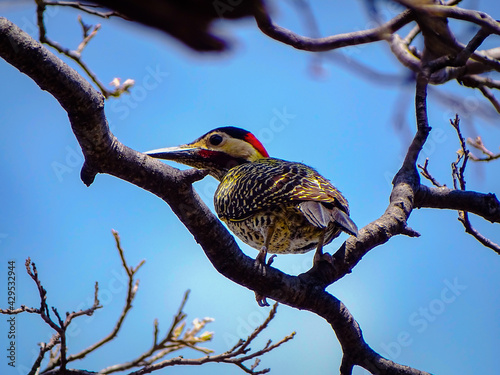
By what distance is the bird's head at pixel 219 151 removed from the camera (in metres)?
5.76

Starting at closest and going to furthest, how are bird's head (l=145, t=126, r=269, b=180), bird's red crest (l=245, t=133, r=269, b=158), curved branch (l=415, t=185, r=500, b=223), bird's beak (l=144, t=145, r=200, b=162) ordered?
curved branch (l=415, t=185, r=500, b=223), bird's beak (l=144, t=145, r=200, b=162), bird's head (l=145, t=126, r=269, b=180), bird's red crest (l=245, t=133, r=269, b=158)

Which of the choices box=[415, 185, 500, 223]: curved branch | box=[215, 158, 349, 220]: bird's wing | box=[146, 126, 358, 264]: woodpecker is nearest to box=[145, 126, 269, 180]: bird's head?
box=[146, 126, 358, 264]: woodpecker

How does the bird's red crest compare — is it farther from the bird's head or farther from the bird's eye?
the bird's eye

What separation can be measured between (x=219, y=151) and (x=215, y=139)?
0.46 feet

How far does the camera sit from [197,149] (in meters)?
5.80

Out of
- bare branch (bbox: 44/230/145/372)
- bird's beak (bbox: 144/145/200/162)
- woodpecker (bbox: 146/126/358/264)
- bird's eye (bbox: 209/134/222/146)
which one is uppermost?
bird's eye (bbox: 209/134/222/146)

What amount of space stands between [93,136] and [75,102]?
0.61 feet

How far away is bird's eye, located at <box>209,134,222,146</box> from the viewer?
584cm

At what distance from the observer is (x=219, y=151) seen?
229 inches

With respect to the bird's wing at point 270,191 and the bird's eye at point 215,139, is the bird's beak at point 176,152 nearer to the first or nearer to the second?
the bird's eye at point 215,139

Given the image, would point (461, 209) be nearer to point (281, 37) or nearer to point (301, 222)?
point (301, 222)

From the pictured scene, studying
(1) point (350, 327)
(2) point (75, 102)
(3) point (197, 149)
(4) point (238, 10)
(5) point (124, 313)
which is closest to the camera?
(4) point (238, 10)

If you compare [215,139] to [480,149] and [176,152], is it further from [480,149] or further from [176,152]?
[480,149]

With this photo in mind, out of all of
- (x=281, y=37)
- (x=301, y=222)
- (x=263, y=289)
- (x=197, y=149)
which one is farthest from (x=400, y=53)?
(x=197, y=149)
